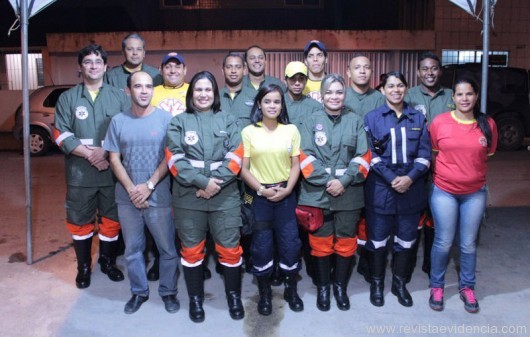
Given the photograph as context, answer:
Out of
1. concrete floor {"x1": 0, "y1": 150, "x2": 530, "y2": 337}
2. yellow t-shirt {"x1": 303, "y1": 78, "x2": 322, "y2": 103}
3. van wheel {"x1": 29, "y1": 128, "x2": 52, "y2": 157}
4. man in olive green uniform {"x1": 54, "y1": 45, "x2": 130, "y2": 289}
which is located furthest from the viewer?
van wheel {"x1": 29, "y1": 128, "x2": 52, "y2": 157}

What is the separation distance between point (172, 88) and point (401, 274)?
263 centimetres

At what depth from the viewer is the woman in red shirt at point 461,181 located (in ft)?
13.0

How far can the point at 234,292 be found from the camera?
4.05m

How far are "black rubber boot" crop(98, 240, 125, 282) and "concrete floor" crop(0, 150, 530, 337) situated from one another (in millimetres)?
77

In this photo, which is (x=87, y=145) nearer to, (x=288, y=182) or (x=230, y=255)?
(x=230, y=255)

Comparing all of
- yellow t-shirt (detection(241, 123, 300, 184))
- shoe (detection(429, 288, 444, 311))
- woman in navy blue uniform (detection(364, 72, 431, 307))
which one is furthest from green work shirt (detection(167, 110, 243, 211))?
shoe (detection(429, 288, 444, 311))

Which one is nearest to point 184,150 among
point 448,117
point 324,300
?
point 324,300

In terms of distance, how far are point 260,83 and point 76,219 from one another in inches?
85.1

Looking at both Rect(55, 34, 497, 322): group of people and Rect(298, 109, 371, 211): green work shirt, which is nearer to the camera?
Rect(55, 34, 497, 322): group of people

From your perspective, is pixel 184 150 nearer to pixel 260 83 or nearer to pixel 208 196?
pixel 208 196

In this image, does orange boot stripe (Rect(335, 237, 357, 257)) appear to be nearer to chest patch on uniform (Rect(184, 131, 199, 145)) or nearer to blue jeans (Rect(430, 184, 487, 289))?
blue jeans (Rect(430, 184, 487, 289))

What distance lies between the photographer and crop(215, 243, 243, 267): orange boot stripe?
3941mm

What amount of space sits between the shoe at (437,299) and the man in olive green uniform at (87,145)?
2.81 metres

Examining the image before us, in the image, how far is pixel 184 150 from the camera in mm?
3883
